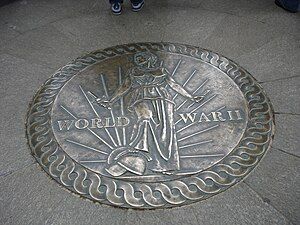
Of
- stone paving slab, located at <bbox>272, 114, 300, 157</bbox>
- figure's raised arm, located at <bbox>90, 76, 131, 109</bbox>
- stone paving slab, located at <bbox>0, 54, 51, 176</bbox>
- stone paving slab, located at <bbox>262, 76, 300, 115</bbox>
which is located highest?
stone paving slab, located at <bbox>262, 76, 300, 115</bbox>

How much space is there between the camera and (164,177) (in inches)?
104

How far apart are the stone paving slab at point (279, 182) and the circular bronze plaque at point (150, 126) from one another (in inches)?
3.1

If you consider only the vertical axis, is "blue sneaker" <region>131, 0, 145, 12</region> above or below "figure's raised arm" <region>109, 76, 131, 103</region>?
above

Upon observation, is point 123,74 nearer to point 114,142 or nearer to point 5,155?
point 114,142

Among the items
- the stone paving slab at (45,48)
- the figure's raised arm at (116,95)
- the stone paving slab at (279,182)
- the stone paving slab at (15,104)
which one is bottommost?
the stone paving slab at (15,104)

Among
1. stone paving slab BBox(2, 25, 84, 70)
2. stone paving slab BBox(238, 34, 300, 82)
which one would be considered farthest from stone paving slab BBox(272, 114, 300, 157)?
stone paving slab BBox(2, 25, 84, 70)

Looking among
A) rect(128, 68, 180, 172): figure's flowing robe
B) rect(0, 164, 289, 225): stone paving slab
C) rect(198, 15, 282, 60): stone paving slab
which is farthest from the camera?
rect(198, 15, 282, 60): stone paving slab

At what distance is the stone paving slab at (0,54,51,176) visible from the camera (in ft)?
9.46

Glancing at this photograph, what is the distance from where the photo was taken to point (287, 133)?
2.94m

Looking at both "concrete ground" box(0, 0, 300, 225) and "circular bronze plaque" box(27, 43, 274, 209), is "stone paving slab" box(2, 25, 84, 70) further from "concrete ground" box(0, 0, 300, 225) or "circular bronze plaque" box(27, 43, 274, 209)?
"circular bronze plaque" box(27, 43, 274, 209)

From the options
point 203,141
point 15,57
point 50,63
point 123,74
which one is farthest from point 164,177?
point 15,57

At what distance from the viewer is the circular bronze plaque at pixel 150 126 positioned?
104 inches

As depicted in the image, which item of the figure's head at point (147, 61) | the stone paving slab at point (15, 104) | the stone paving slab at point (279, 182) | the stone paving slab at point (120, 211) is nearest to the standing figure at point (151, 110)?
the figure's head at point (147, 61)

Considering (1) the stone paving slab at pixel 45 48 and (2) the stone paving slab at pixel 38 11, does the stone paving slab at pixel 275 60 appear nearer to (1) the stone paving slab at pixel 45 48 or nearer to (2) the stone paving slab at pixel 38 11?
(1) the stone paving slab at pixel 45 48
